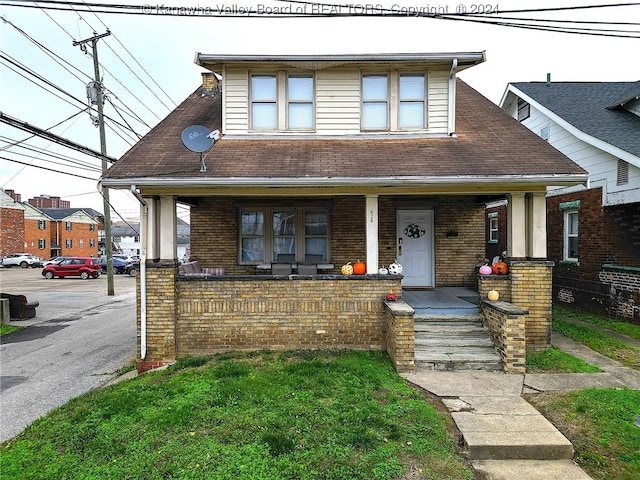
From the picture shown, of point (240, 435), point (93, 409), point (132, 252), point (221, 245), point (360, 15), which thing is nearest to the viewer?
point (240, 435)

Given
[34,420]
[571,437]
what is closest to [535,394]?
[571,437]

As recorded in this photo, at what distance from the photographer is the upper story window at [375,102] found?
8.34 metres

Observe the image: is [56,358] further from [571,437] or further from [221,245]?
[571,437]

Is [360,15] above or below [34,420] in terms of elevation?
above

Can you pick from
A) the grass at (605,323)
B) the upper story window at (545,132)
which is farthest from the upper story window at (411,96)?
the upper story window at (545,132)

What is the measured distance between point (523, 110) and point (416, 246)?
8694mm

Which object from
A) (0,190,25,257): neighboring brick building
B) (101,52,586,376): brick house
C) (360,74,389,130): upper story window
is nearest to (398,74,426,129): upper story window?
(101,52,586,376): brick house

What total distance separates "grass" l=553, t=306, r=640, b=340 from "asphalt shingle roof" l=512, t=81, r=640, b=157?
4052 millimetres

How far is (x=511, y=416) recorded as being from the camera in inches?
174

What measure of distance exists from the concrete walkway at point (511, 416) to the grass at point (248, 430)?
0.29 metres

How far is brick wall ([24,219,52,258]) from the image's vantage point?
46447mm

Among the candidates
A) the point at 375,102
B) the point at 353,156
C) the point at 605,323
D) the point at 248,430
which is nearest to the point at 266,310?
the point at 248,430

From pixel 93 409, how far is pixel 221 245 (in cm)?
498

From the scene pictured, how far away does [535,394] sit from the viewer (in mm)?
5098
